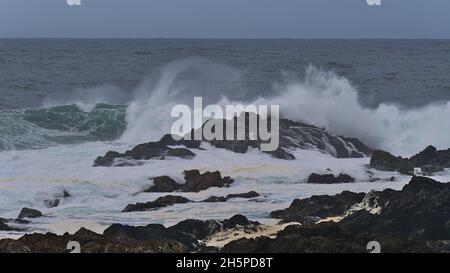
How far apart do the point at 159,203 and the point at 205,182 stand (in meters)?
1.87

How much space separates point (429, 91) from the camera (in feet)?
125

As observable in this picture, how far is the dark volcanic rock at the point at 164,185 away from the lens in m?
14.6

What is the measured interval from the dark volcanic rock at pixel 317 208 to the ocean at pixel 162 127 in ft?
1.32

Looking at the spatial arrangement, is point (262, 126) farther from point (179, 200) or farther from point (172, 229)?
point (172, 229)

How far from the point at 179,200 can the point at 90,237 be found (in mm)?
3895

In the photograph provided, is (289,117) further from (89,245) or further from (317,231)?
(89,245)

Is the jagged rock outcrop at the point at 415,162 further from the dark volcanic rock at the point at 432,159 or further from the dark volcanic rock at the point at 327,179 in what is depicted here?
the dark volcanic rock at the point at 327,179

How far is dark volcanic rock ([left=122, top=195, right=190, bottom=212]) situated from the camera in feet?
41.5

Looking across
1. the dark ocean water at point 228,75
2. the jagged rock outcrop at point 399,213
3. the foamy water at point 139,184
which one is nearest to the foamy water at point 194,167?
the foamy water at point 139,184

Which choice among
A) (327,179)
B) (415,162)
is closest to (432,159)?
(415,162)

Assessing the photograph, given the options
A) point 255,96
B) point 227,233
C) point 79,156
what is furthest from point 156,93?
point 227,233

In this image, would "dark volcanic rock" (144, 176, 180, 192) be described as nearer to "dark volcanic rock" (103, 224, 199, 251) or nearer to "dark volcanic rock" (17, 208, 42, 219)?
"dark volcanic rock" (17, 208, 42, 219)

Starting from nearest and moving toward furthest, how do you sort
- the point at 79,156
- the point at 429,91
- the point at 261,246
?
the point at 261,246
the point at 79,156
the point at 429,91

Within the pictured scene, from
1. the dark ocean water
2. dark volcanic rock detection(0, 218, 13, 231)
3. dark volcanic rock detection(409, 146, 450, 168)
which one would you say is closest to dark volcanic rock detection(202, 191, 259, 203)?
dark volcanic rock detection(0, 218, 13, 231)
